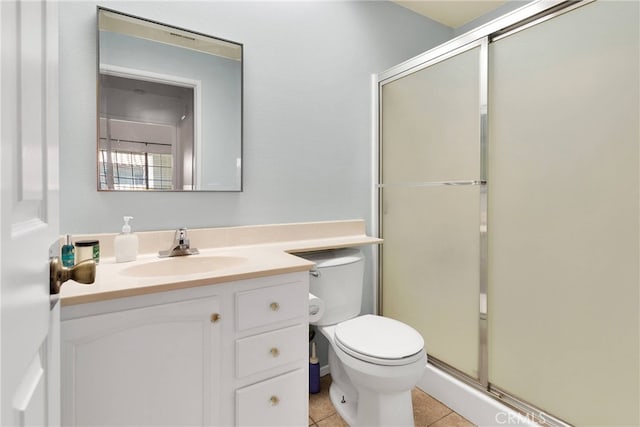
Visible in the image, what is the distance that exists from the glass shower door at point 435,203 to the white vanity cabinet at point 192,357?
887 mm

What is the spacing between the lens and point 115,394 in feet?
3.13

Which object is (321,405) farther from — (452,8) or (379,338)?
(452,8)

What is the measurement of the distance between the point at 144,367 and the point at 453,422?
56.9 inches

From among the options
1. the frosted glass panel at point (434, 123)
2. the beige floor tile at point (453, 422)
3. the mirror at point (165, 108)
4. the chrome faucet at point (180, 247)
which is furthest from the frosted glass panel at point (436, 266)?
the chrome faucet at point (180, 247)

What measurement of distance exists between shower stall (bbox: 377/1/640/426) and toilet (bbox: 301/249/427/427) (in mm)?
409

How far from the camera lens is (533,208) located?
140 centimetres

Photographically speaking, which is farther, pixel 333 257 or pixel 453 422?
pixel 333 257

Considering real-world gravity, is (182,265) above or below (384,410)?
above

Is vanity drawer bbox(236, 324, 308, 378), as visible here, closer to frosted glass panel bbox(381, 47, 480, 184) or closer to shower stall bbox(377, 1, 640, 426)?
shower stall bbox(377, 1, 640, 426)

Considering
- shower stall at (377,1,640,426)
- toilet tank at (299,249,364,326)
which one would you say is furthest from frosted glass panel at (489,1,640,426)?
toilet tank at (299,249,364,326)

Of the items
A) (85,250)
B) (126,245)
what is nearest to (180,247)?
(126,245)

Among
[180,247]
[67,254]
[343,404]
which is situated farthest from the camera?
[343,404]

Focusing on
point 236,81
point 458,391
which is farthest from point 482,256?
point 236,81

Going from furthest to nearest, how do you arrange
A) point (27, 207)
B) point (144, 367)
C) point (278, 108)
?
point (278, 108) < point (144, 367) < point (27, 207)
